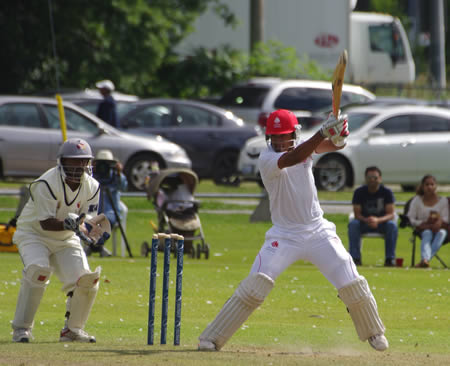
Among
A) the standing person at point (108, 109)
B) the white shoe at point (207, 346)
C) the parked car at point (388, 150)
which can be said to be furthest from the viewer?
the standing person at point (108, 109)

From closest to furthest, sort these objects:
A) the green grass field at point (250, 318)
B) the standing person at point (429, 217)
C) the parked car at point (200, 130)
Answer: the green grass field at point (250, 318) < the standing person at point (429, 217) < the parked car at point (200, 130)

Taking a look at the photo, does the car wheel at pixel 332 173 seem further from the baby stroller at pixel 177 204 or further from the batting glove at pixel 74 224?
the batting glove at pixel 74 224

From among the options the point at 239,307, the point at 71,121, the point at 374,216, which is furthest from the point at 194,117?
the point at 239,307

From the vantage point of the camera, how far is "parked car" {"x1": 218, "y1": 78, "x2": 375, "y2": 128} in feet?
85.1

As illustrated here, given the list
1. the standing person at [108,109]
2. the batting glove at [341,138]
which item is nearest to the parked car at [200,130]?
the standing person at [108,109]

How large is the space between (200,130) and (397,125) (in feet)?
13.0

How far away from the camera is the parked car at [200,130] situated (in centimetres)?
2378

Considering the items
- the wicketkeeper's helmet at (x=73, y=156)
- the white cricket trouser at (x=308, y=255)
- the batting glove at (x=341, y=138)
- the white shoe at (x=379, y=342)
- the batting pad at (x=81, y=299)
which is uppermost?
the batting glove at (x=341, y=138)

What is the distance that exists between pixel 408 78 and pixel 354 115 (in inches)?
661

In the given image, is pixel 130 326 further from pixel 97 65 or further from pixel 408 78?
pixel 408 78

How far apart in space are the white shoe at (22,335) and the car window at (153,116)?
47.5ft

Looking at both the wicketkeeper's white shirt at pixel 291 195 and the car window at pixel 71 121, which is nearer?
the wicketkeeper's white shirt at pixel 291 195

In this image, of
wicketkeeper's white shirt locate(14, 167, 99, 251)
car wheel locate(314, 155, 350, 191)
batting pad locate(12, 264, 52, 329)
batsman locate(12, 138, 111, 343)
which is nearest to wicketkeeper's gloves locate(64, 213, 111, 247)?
batsman locate(12, 138, 111, 343)

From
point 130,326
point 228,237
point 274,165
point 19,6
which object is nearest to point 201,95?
point 19,6
